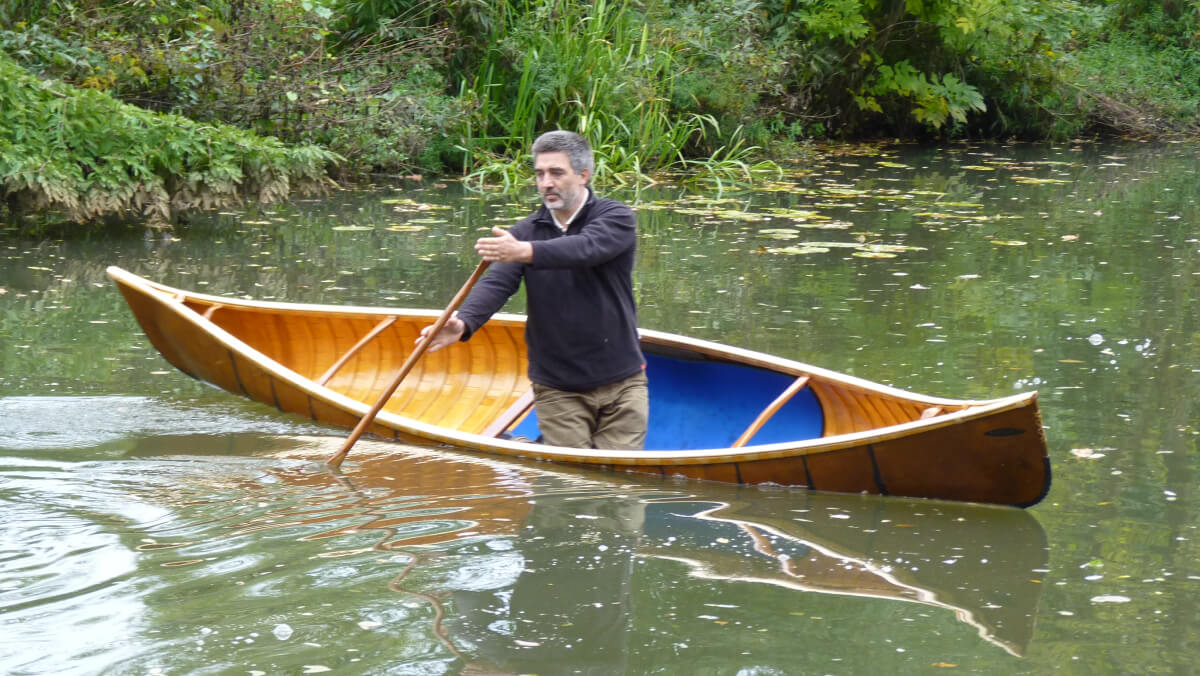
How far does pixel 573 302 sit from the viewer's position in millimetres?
4602

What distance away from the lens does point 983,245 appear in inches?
380

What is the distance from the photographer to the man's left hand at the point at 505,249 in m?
4.28

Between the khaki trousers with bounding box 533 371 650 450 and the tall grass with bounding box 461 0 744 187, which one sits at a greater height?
the tall grass with bounding box 461 0 744 187

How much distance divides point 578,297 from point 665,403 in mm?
1188

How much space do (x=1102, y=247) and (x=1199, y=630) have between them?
656 centimetres

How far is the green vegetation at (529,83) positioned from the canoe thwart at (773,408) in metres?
6.01

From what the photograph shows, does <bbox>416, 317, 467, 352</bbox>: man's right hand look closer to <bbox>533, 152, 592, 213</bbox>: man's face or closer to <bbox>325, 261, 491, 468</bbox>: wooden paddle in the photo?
<bbox>325, 261, 491, 468</bbox>: wooden paddle

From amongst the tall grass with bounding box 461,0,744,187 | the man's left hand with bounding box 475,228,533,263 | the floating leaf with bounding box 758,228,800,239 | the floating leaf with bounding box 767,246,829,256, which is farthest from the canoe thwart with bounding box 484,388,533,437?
the tall grass with bounding box 461,0,744,187

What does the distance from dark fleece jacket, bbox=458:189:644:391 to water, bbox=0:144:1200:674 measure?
0.39 m

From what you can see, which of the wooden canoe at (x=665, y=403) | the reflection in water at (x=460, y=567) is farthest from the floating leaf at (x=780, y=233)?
the reflection in water at (x=460, y=567)

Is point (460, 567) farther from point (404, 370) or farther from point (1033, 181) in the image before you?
point (1033, 181)

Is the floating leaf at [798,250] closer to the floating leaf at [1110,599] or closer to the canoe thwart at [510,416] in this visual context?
the canoe thwart at [510,416]

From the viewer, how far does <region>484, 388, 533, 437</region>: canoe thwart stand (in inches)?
213

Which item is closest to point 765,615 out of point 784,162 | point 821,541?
point 821,541
